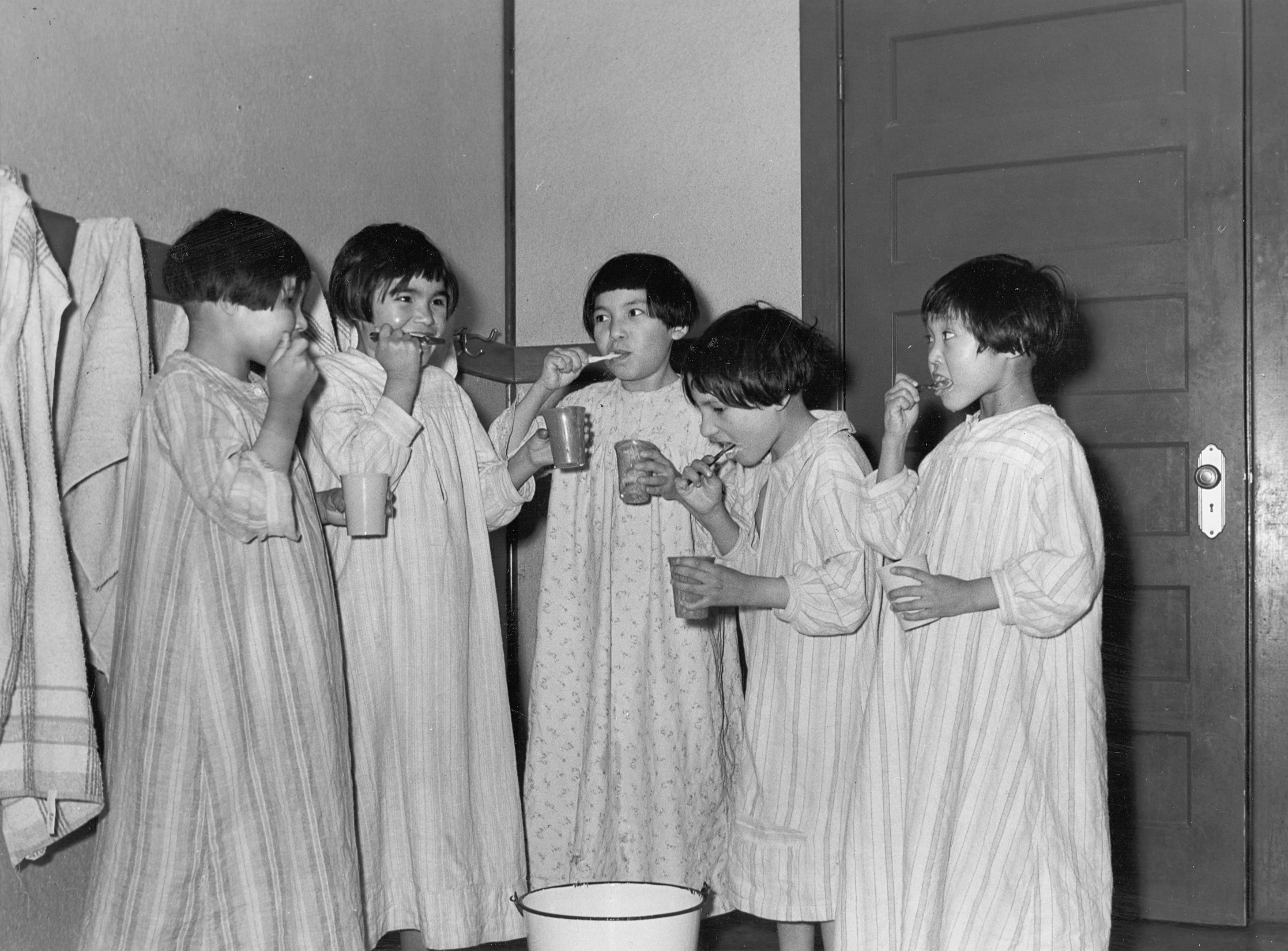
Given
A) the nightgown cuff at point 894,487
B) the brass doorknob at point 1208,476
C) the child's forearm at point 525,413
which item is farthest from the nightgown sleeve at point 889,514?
the brass doorknob at point 1208,476

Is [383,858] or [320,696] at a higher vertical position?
[320,696]

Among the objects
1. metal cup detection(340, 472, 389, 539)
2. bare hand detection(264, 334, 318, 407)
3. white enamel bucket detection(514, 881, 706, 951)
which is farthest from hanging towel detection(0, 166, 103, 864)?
white enamel bucket detection(514, 881, 706, 951)

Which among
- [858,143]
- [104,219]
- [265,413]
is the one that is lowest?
[265,413]

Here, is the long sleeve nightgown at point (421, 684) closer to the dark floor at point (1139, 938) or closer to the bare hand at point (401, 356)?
the bare hand at point (401, 356)

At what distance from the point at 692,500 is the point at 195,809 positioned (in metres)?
1.04

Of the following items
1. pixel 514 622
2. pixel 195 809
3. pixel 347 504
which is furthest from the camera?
pixel 514 622

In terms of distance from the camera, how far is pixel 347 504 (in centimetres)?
210

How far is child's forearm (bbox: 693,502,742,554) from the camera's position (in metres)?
2.53

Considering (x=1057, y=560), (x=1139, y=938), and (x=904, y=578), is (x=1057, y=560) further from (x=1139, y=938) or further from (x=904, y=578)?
(x=1139, y=938)

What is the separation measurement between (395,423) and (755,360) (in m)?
0.64

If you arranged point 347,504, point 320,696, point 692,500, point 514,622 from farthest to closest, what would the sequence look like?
1. point 514,622
2. point 692,500
3. point 347,504
4. point 320,696

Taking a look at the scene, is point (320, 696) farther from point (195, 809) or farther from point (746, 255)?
point (746, 255)

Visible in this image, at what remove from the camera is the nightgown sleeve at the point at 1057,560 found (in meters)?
1.95

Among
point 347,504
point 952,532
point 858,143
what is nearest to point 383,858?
point 347,504
